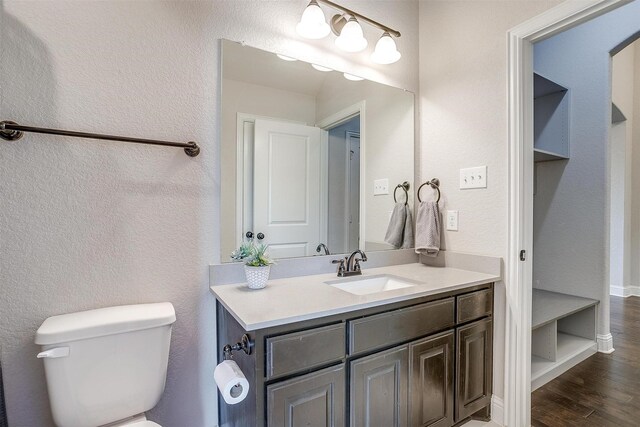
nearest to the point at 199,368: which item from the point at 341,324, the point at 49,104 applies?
the point at 341,324

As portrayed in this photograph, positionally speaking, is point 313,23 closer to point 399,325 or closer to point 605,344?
point 399,325

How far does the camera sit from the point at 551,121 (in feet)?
9.02

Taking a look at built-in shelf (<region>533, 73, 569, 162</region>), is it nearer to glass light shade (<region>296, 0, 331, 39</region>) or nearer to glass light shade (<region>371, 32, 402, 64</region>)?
glass light shade (<region>371, 32, 402, 64</region>)

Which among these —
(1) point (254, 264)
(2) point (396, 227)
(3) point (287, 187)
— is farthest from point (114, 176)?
(2) point (396, 227)

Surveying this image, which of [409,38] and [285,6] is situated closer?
[285,6]

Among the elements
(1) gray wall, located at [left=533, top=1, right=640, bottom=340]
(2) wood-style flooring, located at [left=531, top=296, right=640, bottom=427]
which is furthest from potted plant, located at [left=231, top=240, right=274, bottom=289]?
(1) gray wall, located at [left=533, top=1, right=640, bottom=340]

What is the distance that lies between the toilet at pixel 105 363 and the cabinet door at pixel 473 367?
1.35m

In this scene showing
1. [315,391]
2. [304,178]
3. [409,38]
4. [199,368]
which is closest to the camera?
[315,391]

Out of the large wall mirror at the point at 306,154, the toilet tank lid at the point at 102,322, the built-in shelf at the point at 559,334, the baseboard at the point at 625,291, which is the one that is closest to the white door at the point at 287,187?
the large wall mirror at the point at 306,154

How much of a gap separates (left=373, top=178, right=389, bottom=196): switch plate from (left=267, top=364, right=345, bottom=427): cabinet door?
1.15m

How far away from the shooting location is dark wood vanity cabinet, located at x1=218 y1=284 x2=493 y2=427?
1.03m

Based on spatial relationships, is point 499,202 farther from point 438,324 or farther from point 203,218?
point 203,218

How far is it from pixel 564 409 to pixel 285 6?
2.72 m

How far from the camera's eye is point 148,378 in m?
1.14
